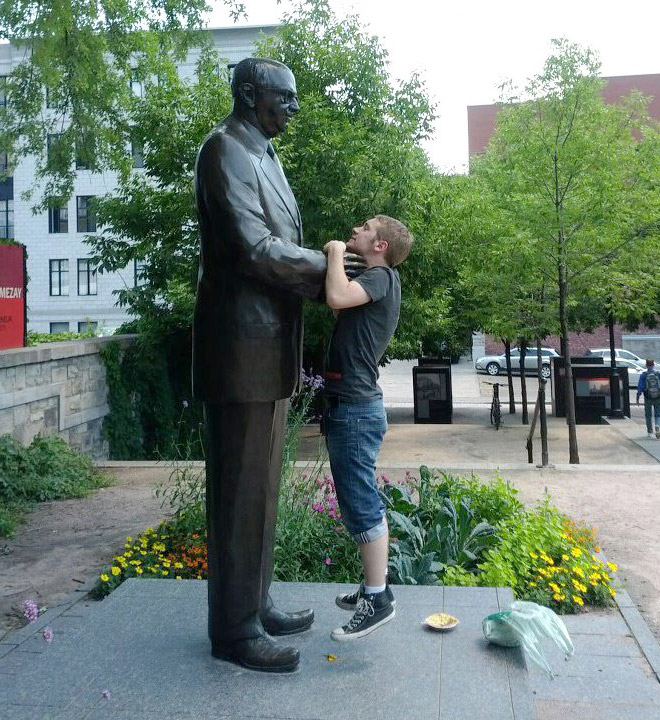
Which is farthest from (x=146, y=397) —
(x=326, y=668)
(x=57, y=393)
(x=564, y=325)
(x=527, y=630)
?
(x=527, y=630)

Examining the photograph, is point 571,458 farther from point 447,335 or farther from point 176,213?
point 447,335

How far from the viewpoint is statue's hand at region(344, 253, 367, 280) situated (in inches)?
146

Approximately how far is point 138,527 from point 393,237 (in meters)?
5.30

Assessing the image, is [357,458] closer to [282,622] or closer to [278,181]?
[282,622]

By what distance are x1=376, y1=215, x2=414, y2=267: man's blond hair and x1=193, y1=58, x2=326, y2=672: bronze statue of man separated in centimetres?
40

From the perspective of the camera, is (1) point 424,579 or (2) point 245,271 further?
(1) point 424,579

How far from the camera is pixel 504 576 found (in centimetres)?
536

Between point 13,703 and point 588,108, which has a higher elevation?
point 588,108

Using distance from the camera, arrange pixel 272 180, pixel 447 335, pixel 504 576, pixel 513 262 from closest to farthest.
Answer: pixel 272 180, pixel 504 576, pixel 513 262, pixel 447 335

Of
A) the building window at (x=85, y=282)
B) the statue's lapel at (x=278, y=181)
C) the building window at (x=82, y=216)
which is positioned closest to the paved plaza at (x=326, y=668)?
the statue's lapel at (x=278, y=181)

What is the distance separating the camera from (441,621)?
3938mm

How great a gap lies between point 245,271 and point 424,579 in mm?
2881

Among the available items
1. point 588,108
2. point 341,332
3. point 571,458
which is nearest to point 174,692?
point 341,332

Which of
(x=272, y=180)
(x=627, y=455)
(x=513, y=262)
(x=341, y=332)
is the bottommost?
(x=627, y=455)
